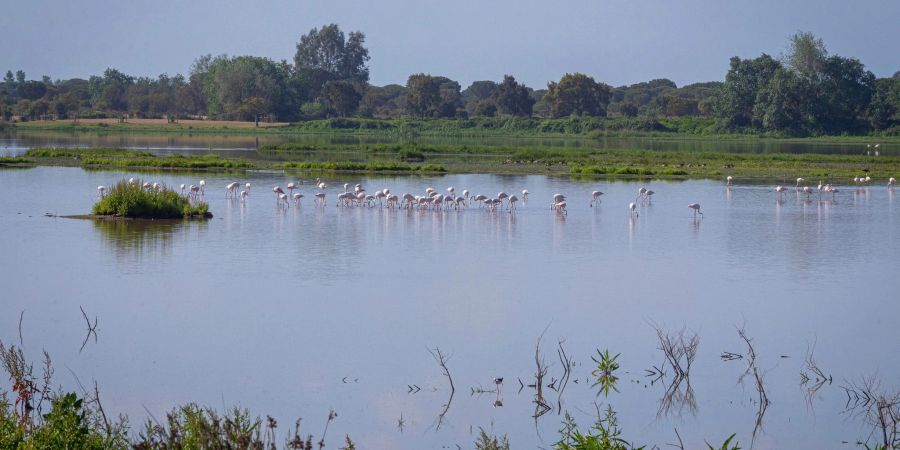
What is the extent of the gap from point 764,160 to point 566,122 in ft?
173

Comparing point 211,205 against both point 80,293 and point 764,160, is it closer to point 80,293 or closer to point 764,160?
point 80,293

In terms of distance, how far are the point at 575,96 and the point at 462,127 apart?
1668 cm

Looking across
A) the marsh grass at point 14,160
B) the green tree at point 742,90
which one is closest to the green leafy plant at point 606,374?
the marsh grass at point 14,160

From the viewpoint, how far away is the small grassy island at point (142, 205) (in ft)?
78.8

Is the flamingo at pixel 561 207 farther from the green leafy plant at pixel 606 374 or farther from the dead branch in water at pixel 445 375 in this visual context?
the green leafy plant at pixel 606 374

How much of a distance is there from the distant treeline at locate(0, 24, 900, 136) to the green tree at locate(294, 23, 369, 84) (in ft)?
0.48

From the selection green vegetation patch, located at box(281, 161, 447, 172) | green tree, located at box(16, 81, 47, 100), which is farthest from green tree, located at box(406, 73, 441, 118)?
green vegetation patch, located at box(281, 161, 447, 172)

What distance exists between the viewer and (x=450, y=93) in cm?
15925

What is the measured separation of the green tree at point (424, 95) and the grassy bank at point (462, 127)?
10.9 metres

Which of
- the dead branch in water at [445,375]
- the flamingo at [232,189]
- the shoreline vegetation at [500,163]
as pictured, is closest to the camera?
the dead branch in water at [445,375]

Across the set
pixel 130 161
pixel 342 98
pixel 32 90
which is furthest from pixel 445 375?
pixel 32 90

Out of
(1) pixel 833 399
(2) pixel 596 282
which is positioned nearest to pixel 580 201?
(2) pixel 596 282

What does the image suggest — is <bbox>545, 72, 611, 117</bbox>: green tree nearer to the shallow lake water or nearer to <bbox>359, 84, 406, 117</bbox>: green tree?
<bbox>359, 84, 406, 117</bbox>: green tree

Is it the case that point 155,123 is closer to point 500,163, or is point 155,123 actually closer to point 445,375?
point 500,163
